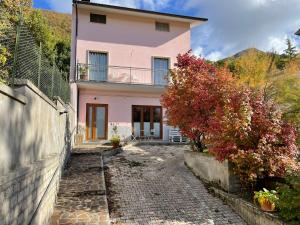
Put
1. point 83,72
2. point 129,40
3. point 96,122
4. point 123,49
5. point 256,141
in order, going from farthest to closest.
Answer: point 129,40
point 123,49
point 96,122
point 83,72
point 256,141

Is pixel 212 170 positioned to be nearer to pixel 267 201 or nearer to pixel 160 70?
pixel 267 201

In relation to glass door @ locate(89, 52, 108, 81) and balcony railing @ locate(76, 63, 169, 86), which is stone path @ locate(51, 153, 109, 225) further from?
glass door @ locate(89, 52, 108, 81)

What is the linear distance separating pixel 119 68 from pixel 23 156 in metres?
15.2

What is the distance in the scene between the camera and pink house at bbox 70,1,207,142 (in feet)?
59.3

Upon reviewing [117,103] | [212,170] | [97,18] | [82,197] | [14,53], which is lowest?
[82,197]

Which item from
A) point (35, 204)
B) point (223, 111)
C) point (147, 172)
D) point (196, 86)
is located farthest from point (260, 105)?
point (35, 204)

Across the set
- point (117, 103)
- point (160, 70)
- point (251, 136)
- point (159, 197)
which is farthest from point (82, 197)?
point (160, 70)

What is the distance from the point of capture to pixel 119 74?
18859mm

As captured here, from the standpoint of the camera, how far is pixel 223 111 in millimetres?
8609

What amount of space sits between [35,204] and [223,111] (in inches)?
232

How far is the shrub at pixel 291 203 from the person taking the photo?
20.2 feet

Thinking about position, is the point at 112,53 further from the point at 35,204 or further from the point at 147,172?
the point at 35,204

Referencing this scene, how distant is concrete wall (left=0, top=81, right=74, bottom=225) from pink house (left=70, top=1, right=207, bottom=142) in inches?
472

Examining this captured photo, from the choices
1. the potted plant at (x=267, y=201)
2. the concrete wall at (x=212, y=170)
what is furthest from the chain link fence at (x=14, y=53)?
the concrete wall at (x=212, y=170)
